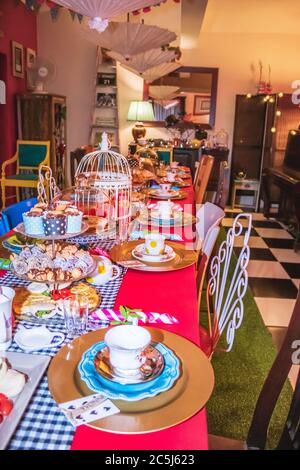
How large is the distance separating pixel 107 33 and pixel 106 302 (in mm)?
2747

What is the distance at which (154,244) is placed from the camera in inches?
59.0

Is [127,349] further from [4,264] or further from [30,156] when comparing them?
[30,156]

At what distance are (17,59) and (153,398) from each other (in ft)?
Result: 18.4

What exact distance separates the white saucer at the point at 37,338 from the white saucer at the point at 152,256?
561mm

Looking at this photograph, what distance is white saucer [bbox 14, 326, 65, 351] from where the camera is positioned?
3.01 feet

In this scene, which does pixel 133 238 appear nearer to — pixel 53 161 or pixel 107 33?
pixel 107 33

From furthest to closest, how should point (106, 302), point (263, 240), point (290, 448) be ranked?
point (263, 240) → point (106, 302) → point (290, 448)

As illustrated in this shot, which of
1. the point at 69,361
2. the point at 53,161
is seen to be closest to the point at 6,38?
the point at 53,161

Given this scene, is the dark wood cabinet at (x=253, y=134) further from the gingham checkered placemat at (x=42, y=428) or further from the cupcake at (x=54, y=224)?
the gingham checkered placemat at (x=42, y=428)

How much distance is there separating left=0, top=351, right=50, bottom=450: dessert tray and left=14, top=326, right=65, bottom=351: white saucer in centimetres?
5

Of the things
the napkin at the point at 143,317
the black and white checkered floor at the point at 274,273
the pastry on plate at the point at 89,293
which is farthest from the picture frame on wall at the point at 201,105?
the napkin at the point at 143,317

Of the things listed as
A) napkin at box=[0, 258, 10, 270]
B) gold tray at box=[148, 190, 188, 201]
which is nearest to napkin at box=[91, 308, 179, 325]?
napkin at box=[0, 258, 10, 270]

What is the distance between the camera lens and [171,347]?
0.89 metres

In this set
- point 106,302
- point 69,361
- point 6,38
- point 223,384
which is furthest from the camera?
point 6,38
